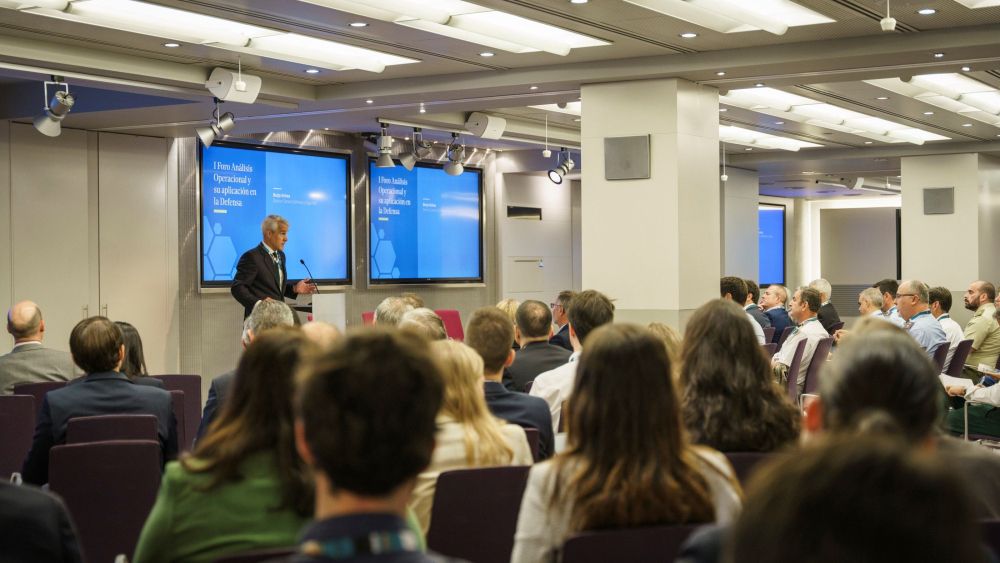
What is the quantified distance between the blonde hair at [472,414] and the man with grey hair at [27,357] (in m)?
3.73

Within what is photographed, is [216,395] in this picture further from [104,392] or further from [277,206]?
[277,206]

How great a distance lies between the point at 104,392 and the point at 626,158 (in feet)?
18.5

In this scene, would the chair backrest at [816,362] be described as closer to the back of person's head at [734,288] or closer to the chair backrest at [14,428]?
the back of person's head at [734,288]

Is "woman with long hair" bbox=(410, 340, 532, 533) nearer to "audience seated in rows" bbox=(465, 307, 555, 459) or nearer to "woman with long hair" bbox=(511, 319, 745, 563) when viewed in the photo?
"audience seated in rows" bbox=(465, 307, 555, 459)

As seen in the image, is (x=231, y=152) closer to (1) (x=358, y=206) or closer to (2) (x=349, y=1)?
(1) (x=358, y=206)

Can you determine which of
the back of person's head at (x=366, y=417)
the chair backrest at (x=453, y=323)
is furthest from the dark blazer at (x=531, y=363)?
the chair backrest at (x=453, y=323)

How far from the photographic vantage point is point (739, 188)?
1762 cm

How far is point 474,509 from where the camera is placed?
2.99m

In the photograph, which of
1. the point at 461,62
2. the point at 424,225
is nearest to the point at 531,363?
the point at 461,62

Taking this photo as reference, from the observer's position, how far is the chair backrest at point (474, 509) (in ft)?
9.68

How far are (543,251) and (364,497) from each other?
1607 cm

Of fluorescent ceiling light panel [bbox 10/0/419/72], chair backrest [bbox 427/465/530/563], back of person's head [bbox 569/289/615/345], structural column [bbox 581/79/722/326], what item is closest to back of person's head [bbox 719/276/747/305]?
structural column [bbox 581/79/722/326]

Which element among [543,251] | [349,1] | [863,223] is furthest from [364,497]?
[863,223]

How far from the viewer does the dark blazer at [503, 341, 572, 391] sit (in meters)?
5.71
